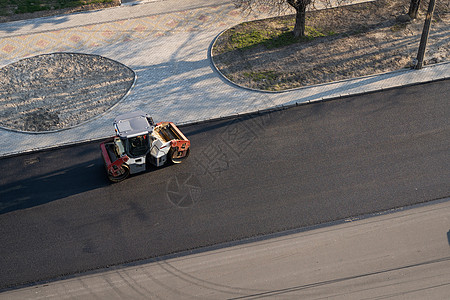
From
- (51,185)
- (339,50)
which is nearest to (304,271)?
(51,185)

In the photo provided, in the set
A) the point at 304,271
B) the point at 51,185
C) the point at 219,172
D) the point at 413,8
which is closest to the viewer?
the point at 304,271

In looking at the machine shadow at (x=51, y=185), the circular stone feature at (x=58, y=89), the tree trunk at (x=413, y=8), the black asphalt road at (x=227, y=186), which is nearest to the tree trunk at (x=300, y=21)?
the black asphalt road at (x=227, y=186)

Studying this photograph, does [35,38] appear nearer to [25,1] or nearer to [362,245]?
[25,1]

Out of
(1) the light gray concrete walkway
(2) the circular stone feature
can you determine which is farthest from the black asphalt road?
(2) the circular stone feature

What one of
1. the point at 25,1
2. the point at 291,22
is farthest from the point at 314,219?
the point at 25,1

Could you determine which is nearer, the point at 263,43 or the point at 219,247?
the point at 219,247

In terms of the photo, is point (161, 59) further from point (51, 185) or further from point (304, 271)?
A: point (304, 271)
